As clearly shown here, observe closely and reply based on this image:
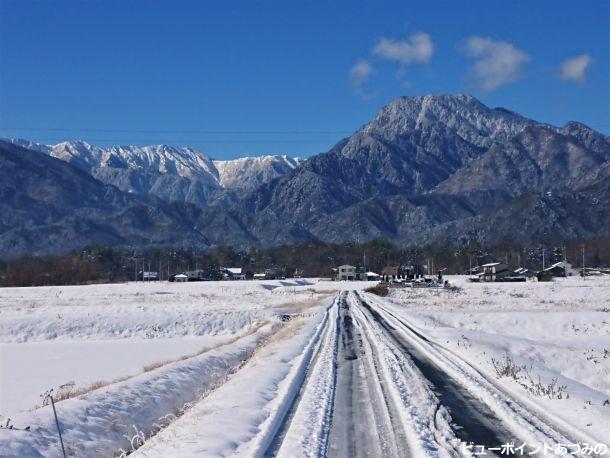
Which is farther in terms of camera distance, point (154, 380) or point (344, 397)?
point (154, 380)

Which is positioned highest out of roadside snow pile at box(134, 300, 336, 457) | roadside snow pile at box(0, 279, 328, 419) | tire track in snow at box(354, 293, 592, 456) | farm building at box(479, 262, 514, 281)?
farm building at box(479, 262, 514, 281)

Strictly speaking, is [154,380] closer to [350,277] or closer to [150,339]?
[150,339]

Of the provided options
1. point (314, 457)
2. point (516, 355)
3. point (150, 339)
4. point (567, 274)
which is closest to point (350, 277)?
point (567, 274)

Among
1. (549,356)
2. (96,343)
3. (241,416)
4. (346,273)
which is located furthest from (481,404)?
(346,273)

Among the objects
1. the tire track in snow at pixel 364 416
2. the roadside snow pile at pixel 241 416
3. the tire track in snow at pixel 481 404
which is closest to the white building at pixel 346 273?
the tire track in snow at pixel 481 404

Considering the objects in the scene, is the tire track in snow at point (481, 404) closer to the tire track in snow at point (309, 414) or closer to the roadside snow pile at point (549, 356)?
the roadside snow pile at point (549, 356)

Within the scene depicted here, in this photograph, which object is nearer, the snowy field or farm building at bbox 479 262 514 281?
the snowy field

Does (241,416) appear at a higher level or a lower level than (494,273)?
lower

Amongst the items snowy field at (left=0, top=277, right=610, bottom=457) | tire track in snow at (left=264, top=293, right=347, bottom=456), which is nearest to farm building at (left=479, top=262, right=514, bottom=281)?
snowy field at (left=0, top=277, right=610, bottom=457)

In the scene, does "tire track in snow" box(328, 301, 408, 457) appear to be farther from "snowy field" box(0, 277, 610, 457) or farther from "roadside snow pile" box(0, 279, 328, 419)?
"roadside snow pile" box(0, 279, 328, 419)

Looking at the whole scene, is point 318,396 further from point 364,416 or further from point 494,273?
point 494,273

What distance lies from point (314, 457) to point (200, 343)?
2809 cm

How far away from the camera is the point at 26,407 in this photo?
17.5 metres

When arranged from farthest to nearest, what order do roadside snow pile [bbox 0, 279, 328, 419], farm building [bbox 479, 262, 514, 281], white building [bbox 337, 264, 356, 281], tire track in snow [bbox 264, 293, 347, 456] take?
white building [bbox 337, 264, 356, 281] < farm building [bbox 479, 262, 514, 281] < roadside snow pile [bbox 0, 279, 328, 419] < tire track in snow [bbox 264, 293, 347, 456]
